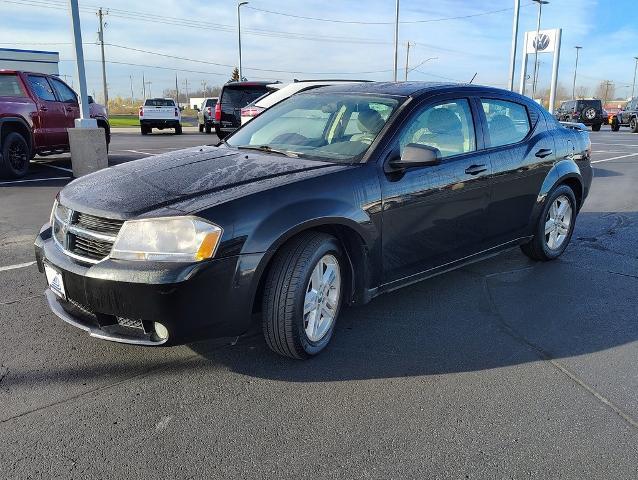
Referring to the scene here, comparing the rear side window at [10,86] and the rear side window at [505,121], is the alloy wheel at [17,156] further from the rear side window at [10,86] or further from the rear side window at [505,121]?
the rear side window at [505,121]

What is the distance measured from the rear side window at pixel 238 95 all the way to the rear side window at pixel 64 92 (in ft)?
22.6

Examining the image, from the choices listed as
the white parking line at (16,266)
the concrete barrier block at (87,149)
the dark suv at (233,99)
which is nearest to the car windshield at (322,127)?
the white parking line at (16,266)

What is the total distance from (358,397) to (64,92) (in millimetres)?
11016

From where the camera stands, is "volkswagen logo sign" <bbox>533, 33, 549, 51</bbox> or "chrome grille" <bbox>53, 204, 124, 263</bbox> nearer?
"chrome grille" <bbox>53, 204, 124, 263</bbox>

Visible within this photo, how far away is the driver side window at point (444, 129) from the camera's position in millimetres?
3850

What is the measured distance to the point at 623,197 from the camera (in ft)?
30.0

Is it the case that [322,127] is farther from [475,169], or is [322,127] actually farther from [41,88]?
[41,88]

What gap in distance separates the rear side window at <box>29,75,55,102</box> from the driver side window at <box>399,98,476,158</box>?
9.27 m

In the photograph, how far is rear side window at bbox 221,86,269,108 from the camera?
59.4ft

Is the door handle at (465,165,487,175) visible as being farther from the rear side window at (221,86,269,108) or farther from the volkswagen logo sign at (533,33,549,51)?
the volkswagen logo sign at (533,33,549,51)

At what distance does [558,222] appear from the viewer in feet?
17.7

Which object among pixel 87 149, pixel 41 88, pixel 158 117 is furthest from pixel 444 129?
pixel 158 117

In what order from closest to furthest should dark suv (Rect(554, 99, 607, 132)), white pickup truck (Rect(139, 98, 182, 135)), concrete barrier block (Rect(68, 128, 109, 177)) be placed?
concrete barrier block (Rect(68, 128, 109, 177)) → white pickup truck (Rect(139, 98, 182, 135)) → dark suv (Rect(554, 99, 607, 132))

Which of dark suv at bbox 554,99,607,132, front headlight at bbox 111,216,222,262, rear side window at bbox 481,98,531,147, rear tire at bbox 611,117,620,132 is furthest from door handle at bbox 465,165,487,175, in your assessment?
rear tire at bbox 611,117,620,132
